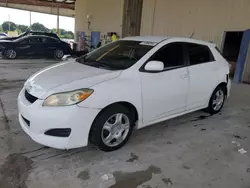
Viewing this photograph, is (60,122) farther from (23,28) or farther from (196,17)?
(23,28)

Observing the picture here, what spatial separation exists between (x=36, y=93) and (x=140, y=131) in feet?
5.49

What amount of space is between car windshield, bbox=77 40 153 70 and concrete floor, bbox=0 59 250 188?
3.55 feet

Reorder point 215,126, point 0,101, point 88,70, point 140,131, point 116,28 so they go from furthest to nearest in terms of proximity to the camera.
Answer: point 116,28
point 0,101
point 215,126
point 140,131
point 88,70

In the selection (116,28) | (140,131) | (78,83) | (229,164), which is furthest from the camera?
(116,28)

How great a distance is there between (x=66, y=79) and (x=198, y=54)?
2.26 metres

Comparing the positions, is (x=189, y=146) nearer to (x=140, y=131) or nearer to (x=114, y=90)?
(x=140, y=131)

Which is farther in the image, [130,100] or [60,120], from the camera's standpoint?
[130,100]

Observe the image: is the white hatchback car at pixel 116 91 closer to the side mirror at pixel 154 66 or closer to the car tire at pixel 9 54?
the side mirror at pixel 154 66

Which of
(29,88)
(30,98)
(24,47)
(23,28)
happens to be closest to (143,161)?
(30,98)

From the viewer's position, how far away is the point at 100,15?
1575 centimetres

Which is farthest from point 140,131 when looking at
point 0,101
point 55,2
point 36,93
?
point 55,2

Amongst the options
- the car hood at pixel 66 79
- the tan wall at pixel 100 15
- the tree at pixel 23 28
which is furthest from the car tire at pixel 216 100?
the tree at pixel 23 28

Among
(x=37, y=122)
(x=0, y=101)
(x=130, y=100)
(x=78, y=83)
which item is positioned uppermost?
(x=78, y=83)

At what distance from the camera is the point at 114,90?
9.04 ft
